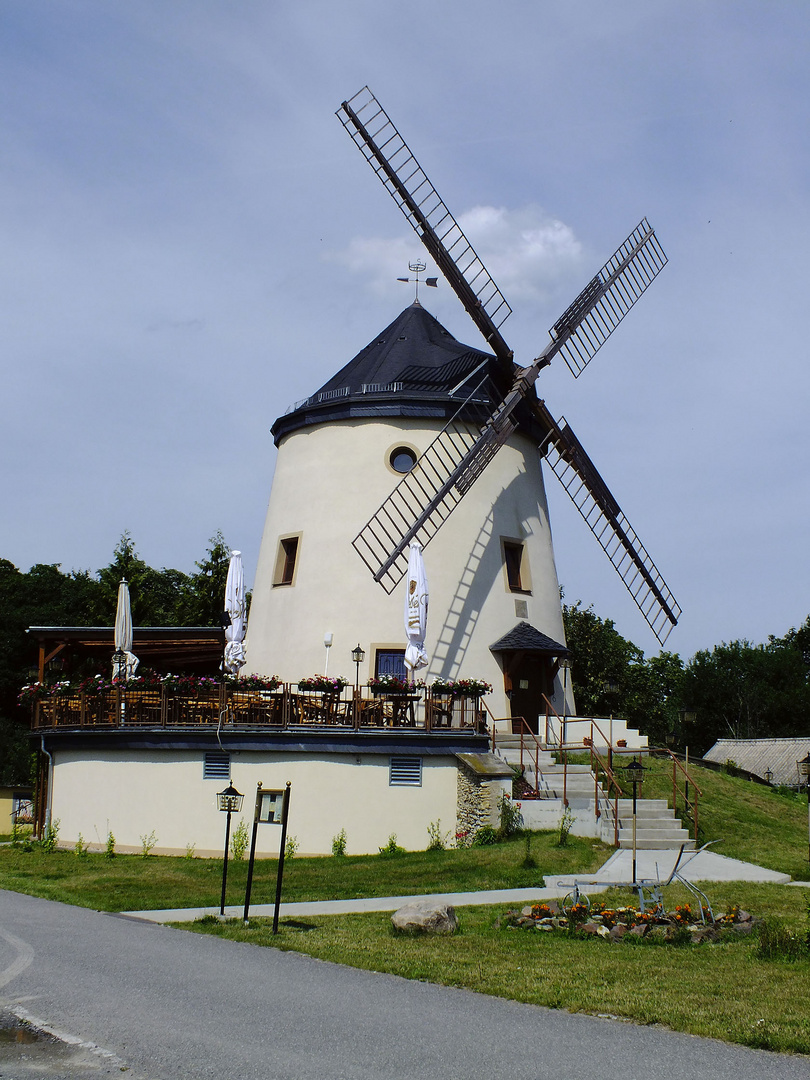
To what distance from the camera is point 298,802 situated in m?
20.6

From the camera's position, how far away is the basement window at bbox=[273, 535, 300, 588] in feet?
87.1

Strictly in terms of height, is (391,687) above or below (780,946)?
above

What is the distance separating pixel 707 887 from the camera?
15.0 meters

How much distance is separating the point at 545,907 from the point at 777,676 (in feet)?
176

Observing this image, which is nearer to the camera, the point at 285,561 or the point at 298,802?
the point at 298,802

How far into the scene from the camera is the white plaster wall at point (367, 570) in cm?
2500

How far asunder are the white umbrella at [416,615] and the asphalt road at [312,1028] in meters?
11.9

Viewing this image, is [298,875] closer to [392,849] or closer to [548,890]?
[392,849]

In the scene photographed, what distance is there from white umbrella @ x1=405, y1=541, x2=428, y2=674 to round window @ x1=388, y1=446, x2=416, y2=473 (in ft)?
12.2

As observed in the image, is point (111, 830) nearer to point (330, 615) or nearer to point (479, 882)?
point (330, 615)

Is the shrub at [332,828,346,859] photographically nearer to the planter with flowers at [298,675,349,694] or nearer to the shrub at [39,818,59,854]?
the planter with flowers at [298,675,349,694]

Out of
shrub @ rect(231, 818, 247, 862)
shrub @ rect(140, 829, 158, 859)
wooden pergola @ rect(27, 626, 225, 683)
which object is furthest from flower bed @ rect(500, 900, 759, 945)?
wooden pergola @ rect(27, 626, 225, 683)

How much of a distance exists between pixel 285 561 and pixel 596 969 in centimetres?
1788

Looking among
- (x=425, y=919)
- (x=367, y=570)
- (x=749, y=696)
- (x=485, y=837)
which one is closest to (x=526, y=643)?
(x=367, y=570)
